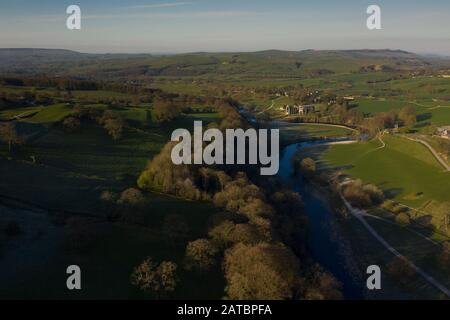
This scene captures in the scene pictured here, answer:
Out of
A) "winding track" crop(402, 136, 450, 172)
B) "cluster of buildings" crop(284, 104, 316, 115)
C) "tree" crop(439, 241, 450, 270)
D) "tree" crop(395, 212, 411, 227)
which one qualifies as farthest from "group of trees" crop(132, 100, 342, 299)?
"cluster of buildings" crop(284, 104, 316, 115)

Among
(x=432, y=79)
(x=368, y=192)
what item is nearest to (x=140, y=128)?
(x=368, y=192)

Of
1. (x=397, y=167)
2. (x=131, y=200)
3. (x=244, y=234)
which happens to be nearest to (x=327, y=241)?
(x=244, y=234)

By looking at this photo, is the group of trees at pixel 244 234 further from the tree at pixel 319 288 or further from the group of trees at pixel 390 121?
the group of trees at pixel 390 121

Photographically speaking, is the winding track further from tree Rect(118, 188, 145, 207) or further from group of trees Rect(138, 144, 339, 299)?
tree Rect(118, 188, 145, 207)

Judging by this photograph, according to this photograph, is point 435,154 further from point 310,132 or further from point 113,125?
point 113,125

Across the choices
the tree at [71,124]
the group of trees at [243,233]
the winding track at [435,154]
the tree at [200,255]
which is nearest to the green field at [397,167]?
the winding track at [435,154]

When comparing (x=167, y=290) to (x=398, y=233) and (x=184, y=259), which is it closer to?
(x=184, y=259)
